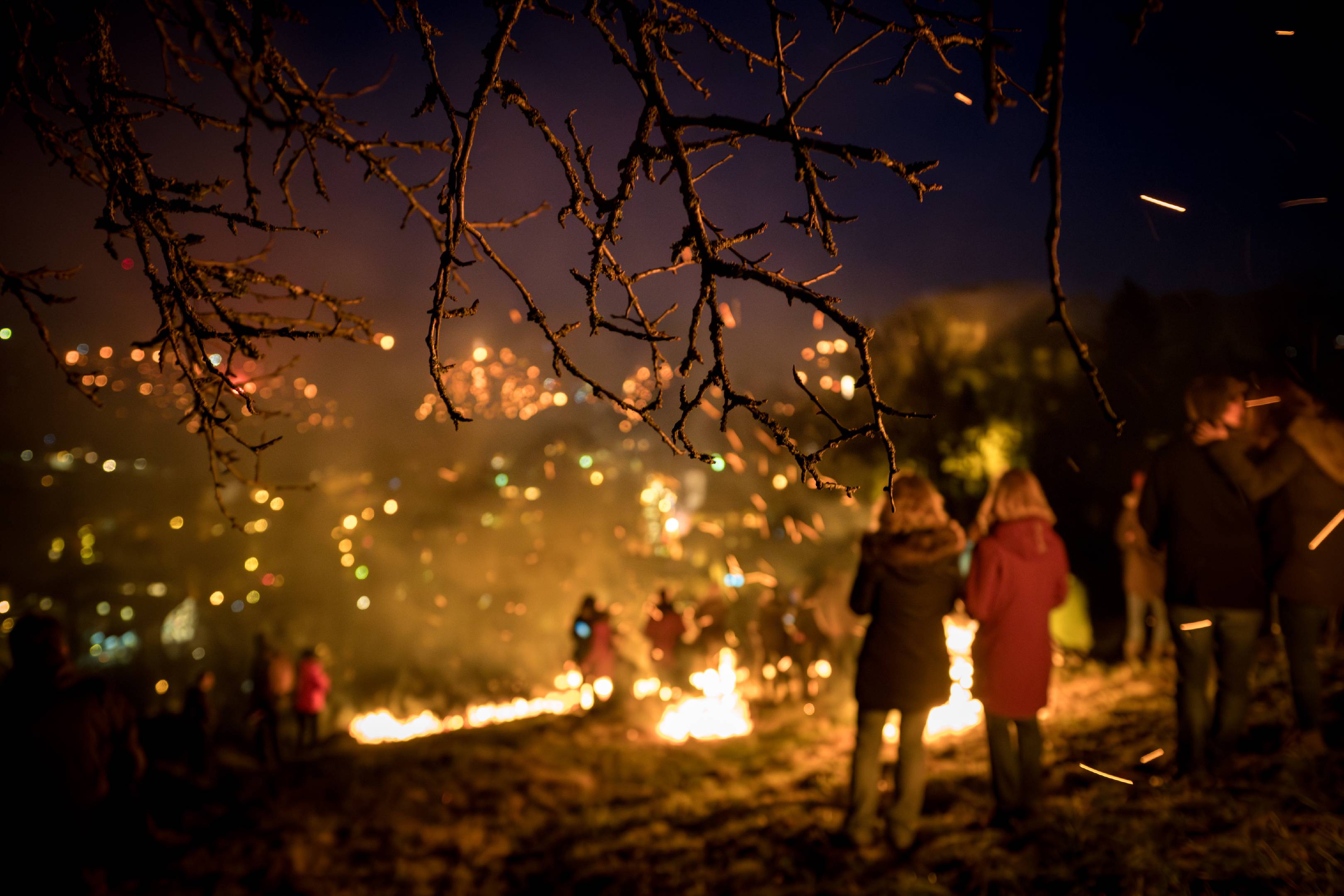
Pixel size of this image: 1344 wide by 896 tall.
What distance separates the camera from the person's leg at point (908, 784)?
323 cm

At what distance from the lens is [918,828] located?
345 cm

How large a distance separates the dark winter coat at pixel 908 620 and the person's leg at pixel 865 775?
9 cm

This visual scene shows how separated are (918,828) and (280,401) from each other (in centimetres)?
2797

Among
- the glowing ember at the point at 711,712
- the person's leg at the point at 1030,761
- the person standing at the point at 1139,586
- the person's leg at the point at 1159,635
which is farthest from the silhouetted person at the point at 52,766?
the person's leg at the point at 1159,635

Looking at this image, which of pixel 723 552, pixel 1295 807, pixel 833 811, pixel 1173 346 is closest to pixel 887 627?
pixel 833 811

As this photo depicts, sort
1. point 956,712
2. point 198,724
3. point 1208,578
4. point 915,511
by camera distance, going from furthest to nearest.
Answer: point 198,724 → point 956,712 → point 915,511 → point 1208,578

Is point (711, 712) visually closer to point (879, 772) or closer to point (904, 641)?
point (879, 772)

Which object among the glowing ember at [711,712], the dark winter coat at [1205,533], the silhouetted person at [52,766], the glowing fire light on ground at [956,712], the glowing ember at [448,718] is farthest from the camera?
the glowing ember at [448,718]

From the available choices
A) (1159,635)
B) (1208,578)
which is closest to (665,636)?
(1159,635)

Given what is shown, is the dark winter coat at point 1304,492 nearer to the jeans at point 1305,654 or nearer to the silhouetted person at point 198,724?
the jeans at point 1305,654

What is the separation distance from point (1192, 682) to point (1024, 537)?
3.95 ft

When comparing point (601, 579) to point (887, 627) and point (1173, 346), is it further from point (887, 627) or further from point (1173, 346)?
point (887, 627)

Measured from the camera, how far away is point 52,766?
2.69 meters

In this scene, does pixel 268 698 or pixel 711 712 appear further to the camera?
pixel 268 698
